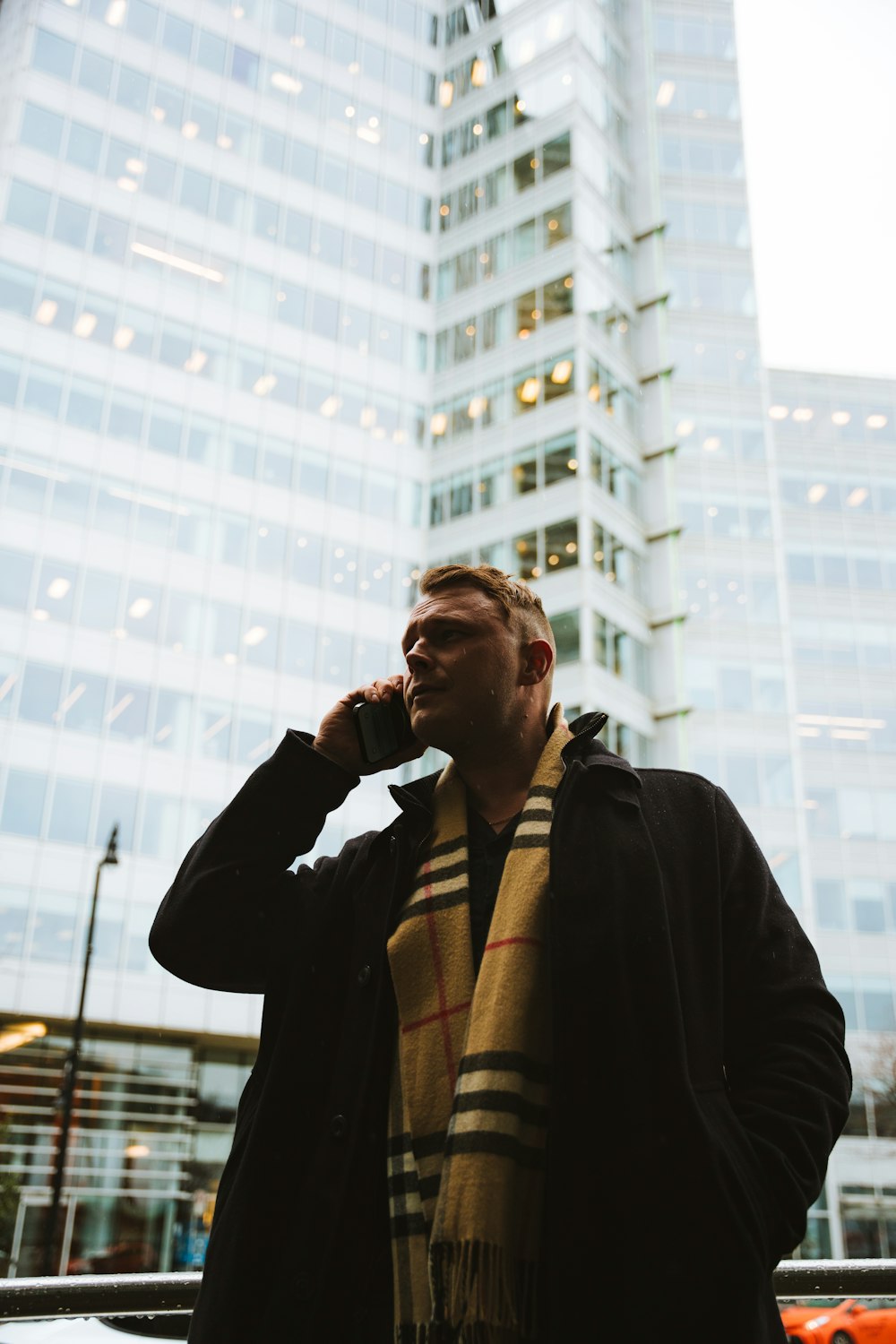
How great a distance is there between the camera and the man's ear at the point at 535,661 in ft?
6.27

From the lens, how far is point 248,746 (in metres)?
22.8

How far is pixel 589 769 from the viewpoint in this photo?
1.61 metres

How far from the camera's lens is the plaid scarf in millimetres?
1281

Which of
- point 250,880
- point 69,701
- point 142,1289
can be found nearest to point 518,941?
point 250,880

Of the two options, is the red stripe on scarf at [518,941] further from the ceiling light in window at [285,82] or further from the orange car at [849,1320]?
the ceiling light in window at [285,82]

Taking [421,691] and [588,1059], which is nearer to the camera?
[588,1059]

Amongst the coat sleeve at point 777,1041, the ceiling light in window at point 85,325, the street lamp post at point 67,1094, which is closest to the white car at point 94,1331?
the coat sleeve at point 777,1041

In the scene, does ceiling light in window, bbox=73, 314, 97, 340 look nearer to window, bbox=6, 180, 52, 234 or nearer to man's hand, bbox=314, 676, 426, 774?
window, bbox=6, 180, 52, 234

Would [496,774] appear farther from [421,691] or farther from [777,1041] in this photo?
[777,1041]

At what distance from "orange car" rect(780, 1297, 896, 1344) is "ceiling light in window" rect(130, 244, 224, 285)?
25.3 meters

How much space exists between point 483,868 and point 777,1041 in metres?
0.46

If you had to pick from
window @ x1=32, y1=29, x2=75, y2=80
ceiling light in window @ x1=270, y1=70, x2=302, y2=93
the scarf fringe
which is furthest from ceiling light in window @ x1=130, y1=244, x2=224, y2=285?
the scarf fringe

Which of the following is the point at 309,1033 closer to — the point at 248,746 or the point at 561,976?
the point at 561,976

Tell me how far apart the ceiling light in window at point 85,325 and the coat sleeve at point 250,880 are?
77.4ft
